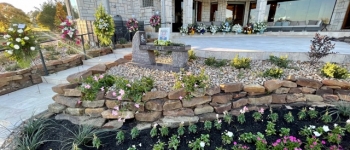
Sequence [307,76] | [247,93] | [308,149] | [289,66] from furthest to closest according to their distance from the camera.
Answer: [289,66]
[307,76]
[247,93]
[308,149]

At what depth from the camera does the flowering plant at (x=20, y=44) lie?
2631mm

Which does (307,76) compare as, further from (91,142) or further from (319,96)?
(91,142)

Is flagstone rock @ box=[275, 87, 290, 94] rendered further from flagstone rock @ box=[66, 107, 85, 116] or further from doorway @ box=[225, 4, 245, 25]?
doorway @ box=[225, 4, 245, 25]

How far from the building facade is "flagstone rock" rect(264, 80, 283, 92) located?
550cm

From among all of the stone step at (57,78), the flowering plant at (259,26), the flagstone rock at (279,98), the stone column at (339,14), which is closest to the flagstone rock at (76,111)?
the stone step at (57,78)

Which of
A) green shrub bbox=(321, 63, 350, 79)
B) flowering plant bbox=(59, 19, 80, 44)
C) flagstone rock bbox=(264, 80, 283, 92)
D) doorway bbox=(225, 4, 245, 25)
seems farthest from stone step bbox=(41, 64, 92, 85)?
doorway bbox=(225, 4, 245, 25)

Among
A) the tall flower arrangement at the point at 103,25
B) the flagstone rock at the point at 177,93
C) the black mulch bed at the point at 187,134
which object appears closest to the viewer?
the black mulch bed at the point at 187,134

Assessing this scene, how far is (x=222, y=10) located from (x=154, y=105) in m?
9.77

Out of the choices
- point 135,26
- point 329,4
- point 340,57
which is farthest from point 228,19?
point 340,57

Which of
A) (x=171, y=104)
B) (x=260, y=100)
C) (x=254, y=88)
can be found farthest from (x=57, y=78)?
(x=260, y=100)

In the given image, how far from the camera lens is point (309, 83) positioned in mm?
2291

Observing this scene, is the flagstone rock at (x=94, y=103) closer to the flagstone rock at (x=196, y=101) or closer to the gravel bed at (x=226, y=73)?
the gravel bed at (x=226, y=73)

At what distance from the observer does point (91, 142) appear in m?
1.83

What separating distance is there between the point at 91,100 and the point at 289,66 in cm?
316
